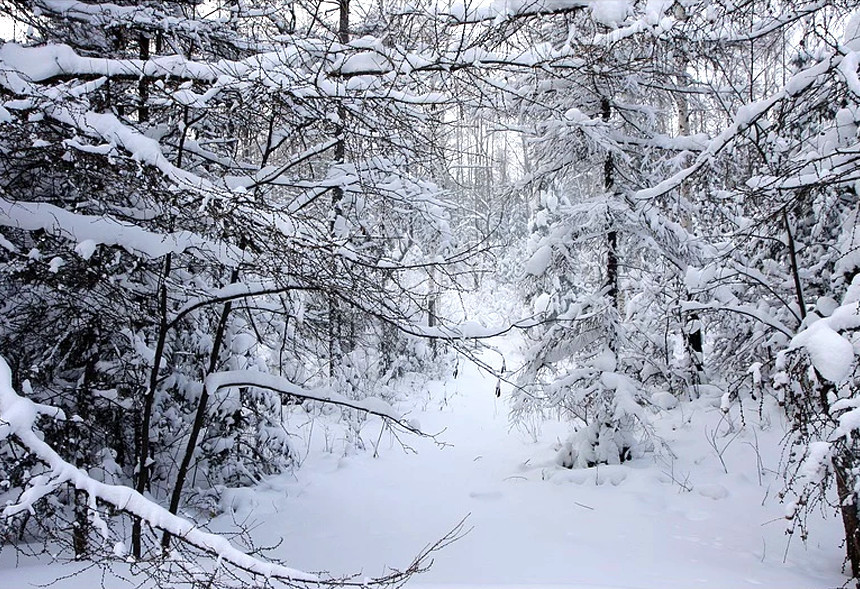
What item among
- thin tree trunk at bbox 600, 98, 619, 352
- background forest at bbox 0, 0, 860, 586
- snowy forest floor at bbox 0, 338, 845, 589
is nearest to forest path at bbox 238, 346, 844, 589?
snowy forest floor at bbox 0, 338, 845, 589

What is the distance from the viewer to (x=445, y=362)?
16250mm

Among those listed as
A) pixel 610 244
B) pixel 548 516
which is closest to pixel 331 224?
pixel 610 244

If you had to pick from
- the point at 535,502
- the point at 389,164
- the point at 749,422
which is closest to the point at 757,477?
the point at 749,422

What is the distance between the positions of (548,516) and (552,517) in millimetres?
51

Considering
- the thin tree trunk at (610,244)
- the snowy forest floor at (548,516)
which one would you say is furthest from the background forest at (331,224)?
the snowy forest floor at (548,516)

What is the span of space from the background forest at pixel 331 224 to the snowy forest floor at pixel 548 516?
35 centimetres

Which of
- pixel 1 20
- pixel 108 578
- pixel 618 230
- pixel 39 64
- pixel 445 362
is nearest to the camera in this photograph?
pixel 39 64

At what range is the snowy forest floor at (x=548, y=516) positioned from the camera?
4.20 m

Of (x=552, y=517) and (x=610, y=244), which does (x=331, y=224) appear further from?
(x=552, y=517)

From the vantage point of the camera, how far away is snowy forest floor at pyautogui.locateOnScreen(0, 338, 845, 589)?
4203mm

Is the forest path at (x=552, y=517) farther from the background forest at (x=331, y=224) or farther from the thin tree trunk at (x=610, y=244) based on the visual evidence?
the thin tree trunk at (x=610, y=244)

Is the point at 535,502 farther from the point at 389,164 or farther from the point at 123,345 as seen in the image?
the point at 123,345

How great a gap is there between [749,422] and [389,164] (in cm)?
629

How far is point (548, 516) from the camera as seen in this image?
571 cm
